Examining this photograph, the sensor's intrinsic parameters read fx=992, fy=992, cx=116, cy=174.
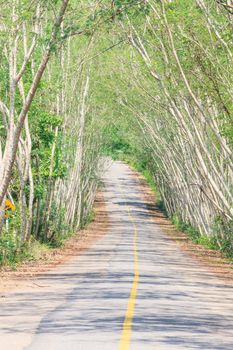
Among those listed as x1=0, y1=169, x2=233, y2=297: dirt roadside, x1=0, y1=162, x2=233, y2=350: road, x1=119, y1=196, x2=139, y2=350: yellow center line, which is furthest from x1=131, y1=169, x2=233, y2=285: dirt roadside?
x1=119, y1=196, x2=139, y2=350: yellow center line

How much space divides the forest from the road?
9.37 ft

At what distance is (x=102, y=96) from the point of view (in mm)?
56000

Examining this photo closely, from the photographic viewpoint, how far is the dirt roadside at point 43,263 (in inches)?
886

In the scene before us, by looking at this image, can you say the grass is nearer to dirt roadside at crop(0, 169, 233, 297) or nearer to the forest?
the forest

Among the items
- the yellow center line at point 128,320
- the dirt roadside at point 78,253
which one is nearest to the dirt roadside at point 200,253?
the dirt roadside at point 78,253

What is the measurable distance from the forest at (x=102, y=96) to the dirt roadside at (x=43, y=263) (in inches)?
28.9

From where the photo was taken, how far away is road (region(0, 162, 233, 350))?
12.1 metres

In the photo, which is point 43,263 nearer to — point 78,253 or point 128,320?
point 78,253

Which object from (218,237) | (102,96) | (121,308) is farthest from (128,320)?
(102,96)

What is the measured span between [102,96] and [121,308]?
40096 mm

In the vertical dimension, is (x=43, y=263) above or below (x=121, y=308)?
below

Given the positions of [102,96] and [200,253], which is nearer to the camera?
[200,253]

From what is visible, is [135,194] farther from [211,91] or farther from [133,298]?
[133,298]

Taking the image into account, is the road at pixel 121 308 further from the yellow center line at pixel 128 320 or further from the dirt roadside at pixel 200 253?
the dirt roadside at pixel 200 253
